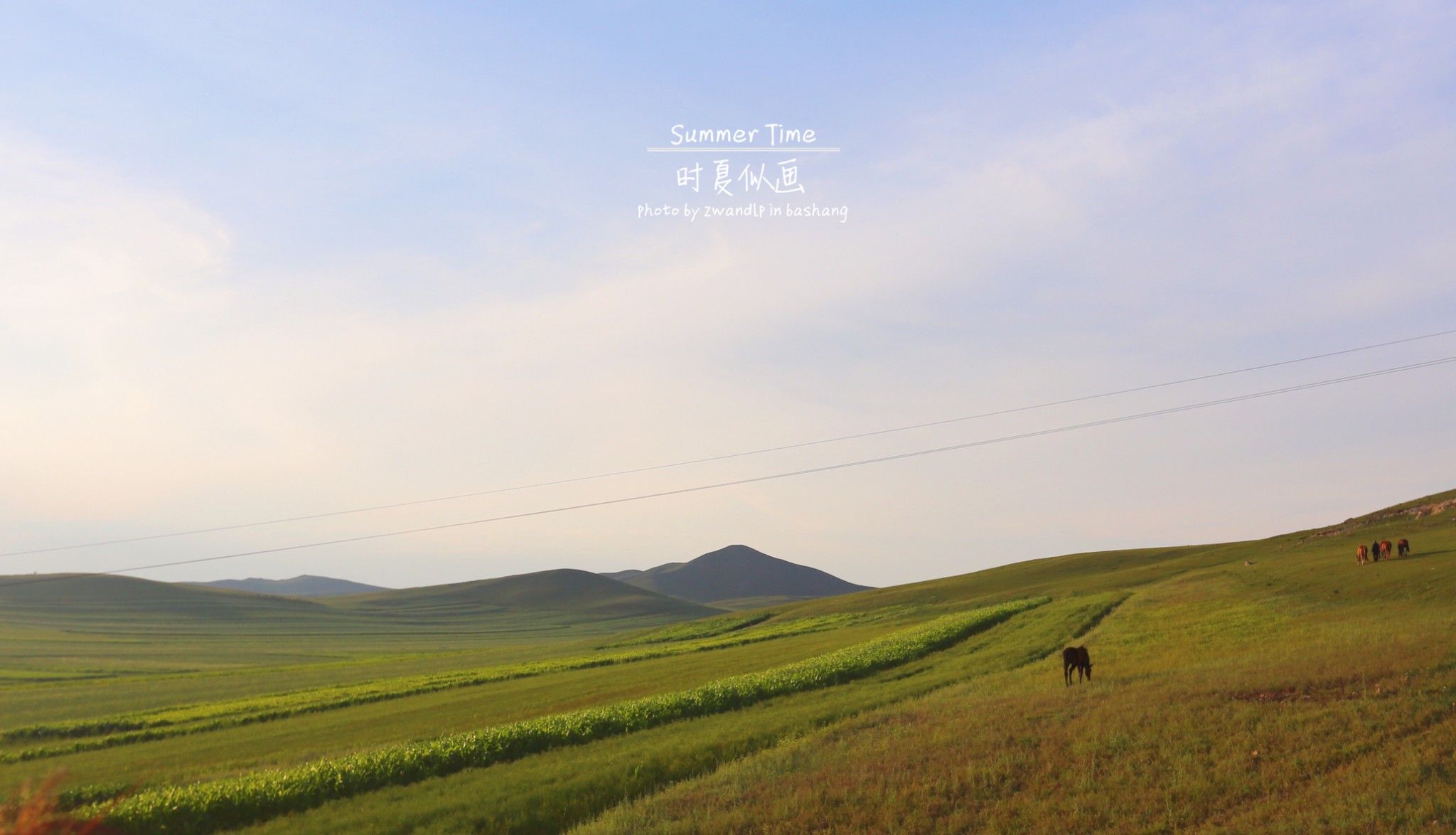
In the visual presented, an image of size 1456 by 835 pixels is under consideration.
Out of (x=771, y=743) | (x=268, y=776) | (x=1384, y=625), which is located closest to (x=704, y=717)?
(x=771, y=743)

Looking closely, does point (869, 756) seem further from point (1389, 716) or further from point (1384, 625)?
point (1384, 625)

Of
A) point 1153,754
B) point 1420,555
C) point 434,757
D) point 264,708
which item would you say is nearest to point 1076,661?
point 1153,754

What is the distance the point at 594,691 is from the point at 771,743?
21.2 meters

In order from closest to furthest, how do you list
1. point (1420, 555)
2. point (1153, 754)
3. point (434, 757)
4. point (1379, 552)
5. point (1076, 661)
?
point (1153, 754) → point (434, 757) → point (1076, 661) → point (1420, 555) → point (1379, 552)

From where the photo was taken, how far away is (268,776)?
25328mm

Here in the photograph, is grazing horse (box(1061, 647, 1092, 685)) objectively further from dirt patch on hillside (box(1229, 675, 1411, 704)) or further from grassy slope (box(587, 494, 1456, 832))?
dirt patch on hillside (box(1229, 675, 1411, 704))

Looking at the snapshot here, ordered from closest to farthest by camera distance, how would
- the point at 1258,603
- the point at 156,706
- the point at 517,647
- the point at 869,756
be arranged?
1. the point at 869,756
2. the point at 1258,603
3. the point at 156,706
4. the point at 517,647

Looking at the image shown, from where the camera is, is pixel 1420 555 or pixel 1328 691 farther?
pixel 1420 555

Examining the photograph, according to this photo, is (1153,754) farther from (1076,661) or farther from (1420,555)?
(1420,555)

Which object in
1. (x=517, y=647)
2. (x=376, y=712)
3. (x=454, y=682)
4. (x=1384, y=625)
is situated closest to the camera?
(x=1384, y=625)

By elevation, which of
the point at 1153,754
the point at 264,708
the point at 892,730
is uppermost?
the point at 1153,754

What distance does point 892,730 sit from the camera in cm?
2309

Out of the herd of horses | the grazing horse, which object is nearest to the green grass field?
the grazing horse

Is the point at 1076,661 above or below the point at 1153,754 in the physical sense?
above
